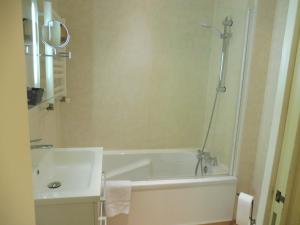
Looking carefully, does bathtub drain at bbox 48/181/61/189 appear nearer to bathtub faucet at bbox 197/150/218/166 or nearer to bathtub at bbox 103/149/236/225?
bathtub at bbox 103/149/236/225

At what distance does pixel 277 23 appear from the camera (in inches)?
76.8

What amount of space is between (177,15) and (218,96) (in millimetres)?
1074

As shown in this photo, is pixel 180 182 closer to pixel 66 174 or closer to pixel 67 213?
pixel 66 174

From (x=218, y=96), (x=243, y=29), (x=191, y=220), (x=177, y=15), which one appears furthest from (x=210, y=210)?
(x=177, y=15)

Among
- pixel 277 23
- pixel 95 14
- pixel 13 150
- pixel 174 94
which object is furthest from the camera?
pixel 174 94

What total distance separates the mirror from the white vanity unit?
0.74 metres

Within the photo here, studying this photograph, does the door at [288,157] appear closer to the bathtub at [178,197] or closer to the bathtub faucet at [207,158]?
the bathtub at [178,197]

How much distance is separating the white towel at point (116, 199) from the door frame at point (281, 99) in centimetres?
114

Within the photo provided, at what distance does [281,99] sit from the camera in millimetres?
929

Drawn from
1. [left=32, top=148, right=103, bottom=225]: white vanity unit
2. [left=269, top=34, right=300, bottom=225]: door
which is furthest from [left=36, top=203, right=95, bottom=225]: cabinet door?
[left=269, top=34, right=300, bottom=225]: door

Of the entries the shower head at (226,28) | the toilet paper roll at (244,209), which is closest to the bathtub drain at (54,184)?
the toilet paper roll at (244,209)

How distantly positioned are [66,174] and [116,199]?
1.79 feet

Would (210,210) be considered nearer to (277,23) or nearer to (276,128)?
(276,128)

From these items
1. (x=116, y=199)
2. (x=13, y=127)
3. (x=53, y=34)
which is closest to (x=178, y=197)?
(x=116, y=199)
